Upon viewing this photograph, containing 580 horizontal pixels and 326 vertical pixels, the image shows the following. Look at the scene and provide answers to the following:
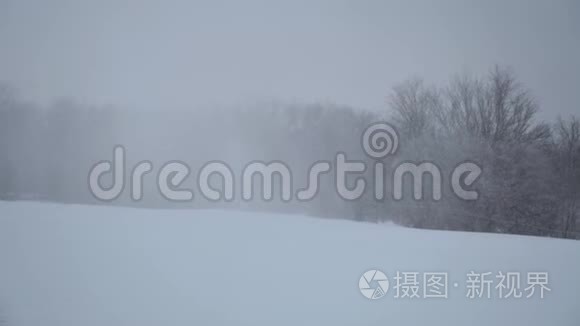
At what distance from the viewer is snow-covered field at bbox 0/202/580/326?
121 inches

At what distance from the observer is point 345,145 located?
567cm

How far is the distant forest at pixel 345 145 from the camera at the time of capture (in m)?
5.00

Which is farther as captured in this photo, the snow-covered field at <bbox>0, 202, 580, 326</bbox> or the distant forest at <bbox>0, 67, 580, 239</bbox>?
the distant forest at <bbox>0, 67, 580, 239</bbox>

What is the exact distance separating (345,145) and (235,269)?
9.25ft

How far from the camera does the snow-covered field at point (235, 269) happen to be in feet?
10.1

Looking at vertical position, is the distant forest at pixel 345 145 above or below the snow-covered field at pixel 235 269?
above

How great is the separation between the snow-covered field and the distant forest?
37.7 inches

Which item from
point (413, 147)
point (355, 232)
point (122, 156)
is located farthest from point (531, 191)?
point (122, 156)

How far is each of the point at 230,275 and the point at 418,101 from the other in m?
4.28

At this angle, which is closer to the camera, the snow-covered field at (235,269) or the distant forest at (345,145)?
the snow-covered field at (235,269)

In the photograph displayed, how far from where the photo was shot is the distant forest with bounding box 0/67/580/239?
500 centimetres

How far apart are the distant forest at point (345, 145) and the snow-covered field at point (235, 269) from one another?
957mm

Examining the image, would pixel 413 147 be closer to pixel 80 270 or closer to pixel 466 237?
pixel 466 237

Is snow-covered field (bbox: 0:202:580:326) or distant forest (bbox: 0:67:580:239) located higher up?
distant forest (bbox: 0:67:580:239)
